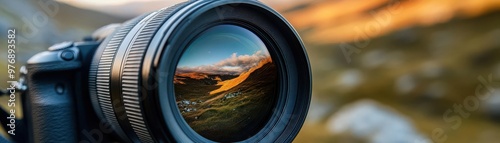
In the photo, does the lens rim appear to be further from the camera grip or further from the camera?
the camera grip

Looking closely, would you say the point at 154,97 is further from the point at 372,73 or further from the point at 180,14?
the point at 372,73

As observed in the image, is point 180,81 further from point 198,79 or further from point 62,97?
point 62,97

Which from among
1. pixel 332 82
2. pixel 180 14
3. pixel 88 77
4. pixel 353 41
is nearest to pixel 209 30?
pixel 180 14

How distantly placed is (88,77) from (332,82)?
0.78 meters

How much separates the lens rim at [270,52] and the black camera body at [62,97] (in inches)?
5.5

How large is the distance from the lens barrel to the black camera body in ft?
0.06

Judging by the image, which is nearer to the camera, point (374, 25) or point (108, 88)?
point (108, 88)

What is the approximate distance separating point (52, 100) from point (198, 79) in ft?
0.53

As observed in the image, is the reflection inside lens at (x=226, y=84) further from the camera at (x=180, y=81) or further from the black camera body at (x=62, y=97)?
the black camera body at (x=62, y=97)

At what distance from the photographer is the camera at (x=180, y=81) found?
0.33 m

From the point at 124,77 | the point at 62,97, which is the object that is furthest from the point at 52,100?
the point at 124,77

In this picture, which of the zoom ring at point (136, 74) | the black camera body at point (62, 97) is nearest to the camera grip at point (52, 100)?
the black camera body at point (62, 97)

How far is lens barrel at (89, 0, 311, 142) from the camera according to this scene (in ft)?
1.07

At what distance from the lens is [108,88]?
1.29 ft
